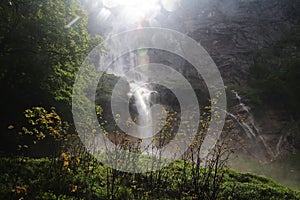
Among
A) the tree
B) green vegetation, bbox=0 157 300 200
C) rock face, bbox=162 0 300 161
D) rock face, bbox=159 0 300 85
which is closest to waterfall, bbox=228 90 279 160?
rock face, bbox=162 0 300 161

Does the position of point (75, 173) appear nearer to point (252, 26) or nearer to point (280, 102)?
point (280, 102)

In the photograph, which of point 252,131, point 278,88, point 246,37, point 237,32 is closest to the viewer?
point 252,131

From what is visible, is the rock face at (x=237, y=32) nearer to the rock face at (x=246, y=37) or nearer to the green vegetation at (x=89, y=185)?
the rock face at (x=246, y=37)

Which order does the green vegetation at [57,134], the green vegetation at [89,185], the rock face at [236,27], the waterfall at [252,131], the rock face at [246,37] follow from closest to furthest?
the green vegetation at [89,185] → the green vegetation at [57,134] → the waterfall at [252,131] → the rock face at [246,37] → the rock face at [236,27]

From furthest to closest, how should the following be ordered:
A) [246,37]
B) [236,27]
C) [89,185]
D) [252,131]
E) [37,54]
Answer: [236,27], [246,37], [252,131], [37,54], [89,185]

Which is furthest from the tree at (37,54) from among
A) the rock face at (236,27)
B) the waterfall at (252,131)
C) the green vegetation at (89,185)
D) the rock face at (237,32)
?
the rock face at (236,27)

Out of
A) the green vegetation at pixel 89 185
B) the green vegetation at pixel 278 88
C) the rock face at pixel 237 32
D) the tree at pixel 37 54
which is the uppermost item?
the rock face at pixel 237 32

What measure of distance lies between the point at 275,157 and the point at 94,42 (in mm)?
16829

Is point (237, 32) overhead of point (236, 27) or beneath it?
beneath

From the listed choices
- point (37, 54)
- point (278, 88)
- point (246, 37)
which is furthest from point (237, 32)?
point (37, 54)

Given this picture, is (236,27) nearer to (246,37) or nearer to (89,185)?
(246,37)

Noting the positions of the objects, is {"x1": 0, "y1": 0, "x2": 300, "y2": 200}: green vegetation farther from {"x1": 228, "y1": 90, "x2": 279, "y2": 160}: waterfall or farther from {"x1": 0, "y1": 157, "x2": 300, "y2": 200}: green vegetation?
{"x1": 228, "y1": 90, "x2": 279, "y2": 160}: waterfall

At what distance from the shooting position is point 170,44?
5144 cm

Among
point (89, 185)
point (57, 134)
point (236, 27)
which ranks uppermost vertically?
point (236, 27)
